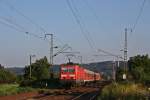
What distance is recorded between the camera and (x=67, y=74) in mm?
59656

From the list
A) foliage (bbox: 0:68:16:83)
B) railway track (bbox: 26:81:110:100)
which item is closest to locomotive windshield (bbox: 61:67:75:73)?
railway track (bbox: 26:81:110:100)

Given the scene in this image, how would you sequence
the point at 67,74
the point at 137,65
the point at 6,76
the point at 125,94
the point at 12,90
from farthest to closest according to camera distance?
the point at 6,76 → the point at 137,65 → the point at 67,74 → the point at 12,90 → the point at 125,94

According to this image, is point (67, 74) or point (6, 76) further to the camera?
point (6, 76)

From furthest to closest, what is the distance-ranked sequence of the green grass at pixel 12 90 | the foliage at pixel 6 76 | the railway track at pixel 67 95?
1. the foliage at pixel 6 76
2. the green grass at pixel 12 90
3. the railway track at pixel 67 95

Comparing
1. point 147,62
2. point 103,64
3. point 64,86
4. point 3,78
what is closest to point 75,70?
point 64,86

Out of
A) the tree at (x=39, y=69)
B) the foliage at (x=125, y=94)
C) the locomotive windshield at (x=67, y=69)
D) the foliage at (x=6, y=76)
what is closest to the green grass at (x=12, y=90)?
the locomotive windshield at (x=67, y=69)

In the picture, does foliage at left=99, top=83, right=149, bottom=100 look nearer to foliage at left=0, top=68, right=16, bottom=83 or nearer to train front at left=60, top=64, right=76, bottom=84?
train front at left=60, top=64, right=76, bottom=84

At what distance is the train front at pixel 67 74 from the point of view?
59.0 meters

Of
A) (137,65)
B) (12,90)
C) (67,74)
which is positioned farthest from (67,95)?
(137,65)

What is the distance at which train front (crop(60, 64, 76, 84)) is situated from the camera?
59.0m

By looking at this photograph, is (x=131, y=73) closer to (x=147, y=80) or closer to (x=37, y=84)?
(x=147, y=80)

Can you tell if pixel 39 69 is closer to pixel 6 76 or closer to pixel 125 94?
pixel 6 76

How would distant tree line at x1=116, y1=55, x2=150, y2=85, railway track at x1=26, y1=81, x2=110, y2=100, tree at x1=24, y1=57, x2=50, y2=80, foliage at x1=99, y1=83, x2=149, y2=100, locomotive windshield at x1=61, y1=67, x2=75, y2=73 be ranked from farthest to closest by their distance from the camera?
tree at x1=24, y1=57, x2=50, y2=80 < distant tree line at x1=116, y1=55, x2=150, y2=85 < locomotive windshield at x1=61, y1=67, x2=75, y2=73 < railway track at x1=26, y1=81, x2=110, y2=100 < foliage at x1=99, y1=83, x2=149, y2=100

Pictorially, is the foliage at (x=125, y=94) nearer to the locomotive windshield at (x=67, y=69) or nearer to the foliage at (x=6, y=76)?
the locomotive windshield at (x=67, y=69)
